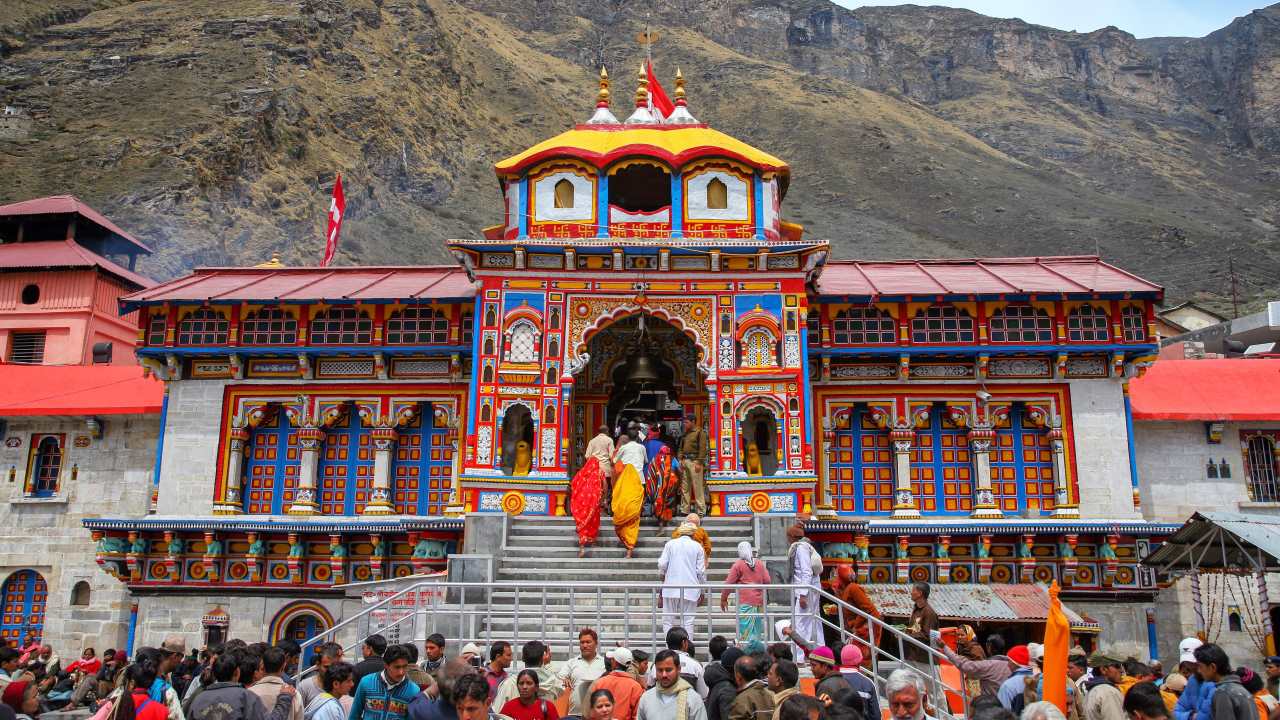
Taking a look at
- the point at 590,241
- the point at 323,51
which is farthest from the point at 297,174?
the point at 590,241

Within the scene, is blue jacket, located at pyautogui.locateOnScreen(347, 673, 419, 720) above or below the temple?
below

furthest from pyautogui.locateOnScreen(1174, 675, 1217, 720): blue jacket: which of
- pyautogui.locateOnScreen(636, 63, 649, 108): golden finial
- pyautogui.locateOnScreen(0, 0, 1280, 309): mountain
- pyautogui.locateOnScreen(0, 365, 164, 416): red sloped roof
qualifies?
pyautogui.locateOnScreen(0, 0, 1280, 309): mountain

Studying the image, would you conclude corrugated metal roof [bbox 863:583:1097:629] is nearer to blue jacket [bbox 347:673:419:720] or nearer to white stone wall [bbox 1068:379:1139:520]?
white stone wall [bbox 1068:379:1139:520]

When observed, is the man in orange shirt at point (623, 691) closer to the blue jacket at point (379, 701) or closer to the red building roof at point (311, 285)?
the blue jacket at point (379, 701)

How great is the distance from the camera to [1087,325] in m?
A: 22.8

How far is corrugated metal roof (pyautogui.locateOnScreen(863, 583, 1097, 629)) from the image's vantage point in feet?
67.7

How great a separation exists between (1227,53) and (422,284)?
406 ft

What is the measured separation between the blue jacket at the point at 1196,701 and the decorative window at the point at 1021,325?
46.8 ft

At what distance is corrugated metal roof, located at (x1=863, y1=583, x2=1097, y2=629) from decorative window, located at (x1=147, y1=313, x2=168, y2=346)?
1583 centimetres

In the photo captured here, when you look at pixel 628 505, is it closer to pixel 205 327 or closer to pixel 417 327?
pixel 417 327

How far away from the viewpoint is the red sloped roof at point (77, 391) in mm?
24438

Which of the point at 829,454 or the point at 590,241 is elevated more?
the point at 590,241

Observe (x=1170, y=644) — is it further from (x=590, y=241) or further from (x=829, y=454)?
(x=590, y=241)

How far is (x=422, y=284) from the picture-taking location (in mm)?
24438
